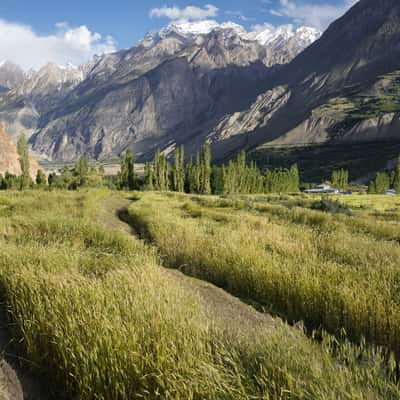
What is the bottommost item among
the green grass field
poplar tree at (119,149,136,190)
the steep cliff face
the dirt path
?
the dirt path

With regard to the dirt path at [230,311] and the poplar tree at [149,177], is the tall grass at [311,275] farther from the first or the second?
the poplar tree at [149,177]

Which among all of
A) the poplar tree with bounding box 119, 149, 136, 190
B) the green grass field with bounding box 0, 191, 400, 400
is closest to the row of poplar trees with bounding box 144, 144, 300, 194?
the poplar tree with bounding box 119, 149, 136, 190

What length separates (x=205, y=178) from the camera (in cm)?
8350

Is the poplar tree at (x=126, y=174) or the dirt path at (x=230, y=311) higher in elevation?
the poplar tree at (x=126, y=174)

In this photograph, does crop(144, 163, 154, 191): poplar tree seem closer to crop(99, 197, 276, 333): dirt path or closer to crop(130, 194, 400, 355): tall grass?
crop(130, 194, 400, 355): tall grass

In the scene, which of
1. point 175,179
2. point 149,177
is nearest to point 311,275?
point 149,177

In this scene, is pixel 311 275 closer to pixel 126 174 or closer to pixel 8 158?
pixel 126 174

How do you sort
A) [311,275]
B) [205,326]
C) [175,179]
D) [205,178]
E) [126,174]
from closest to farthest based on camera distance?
[205,326]
[311,275]
[126,174]
[175,179]
[205,178]

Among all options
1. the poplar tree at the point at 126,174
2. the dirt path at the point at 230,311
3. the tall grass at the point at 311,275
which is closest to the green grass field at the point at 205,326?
the tall grass at the point at 311,275

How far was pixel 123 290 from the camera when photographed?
15.2 feet

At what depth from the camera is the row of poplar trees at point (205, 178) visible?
80562 mm

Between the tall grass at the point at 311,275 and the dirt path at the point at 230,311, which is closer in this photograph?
the dirt path at the point at 230,311

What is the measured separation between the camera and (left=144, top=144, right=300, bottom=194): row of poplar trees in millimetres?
80562

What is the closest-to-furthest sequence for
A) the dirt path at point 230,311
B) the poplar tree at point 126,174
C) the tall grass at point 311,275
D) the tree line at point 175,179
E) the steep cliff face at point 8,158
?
the dirt path at point 230,311 → the tall grass at point 311,275 → the poplar tree at point 126,174 → the tree line at point 175,179 → the steep cliff face at point 8,158
